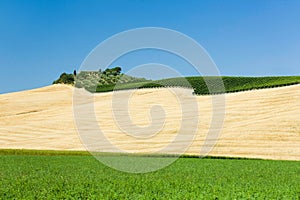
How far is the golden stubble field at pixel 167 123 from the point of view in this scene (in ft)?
124

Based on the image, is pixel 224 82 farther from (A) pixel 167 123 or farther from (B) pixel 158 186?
(B) pixel 158 186

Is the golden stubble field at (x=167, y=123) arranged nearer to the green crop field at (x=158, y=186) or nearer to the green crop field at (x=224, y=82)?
the green crop field at (x=224, y=82)

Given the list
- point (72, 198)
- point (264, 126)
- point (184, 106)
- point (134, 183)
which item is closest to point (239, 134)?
point (264, 126)

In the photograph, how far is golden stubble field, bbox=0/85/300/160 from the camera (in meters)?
37.9

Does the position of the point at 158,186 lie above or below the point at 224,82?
below

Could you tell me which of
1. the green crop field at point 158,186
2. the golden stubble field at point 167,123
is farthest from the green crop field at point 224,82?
the green crop field at point 158,186

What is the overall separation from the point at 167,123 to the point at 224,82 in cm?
2559

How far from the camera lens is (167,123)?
161ft

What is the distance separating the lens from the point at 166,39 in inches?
806

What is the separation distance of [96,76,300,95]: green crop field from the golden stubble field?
2.59 m

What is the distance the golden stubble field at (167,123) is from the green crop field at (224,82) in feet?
8.50

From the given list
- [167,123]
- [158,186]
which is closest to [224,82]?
[167,123]

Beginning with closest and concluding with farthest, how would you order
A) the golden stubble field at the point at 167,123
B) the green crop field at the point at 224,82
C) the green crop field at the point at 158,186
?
the green crop field at the point at 158,186 → the golden stubble field at the point at 167,123 → the green crop field at the point at 224,82

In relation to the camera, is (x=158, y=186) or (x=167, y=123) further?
(x=167, y=123)
